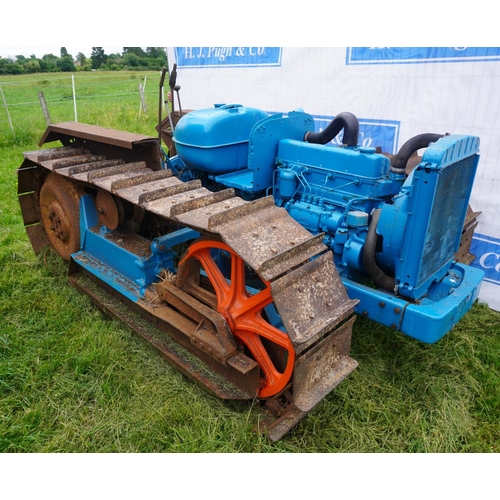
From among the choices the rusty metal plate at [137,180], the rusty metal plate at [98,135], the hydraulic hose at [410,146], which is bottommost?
the rusty metal plate at [137,180]

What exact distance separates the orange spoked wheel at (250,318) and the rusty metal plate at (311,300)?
23cm

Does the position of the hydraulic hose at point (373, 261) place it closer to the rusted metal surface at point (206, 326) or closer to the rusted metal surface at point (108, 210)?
the rusted metal surface at point (206, 326)

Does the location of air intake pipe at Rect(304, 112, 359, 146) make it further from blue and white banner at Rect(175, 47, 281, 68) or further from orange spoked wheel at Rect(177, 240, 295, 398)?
blue and white banner at Rect(175, 47, 281, 68)

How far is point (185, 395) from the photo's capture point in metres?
2.80

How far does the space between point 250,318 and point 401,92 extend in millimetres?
3174

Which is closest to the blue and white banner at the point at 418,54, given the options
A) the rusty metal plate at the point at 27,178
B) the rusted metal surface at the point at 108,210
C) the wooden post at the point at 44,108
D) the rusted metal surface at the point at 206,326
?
the rusted metal surface at the point at 108,210

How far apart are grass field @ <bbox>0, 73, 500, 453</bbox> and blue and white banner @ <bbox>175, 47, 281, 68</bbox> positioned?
3.96 m

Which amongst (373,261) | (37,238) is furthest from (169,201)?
(37,238)

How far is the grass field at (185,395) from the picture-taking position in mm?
2537

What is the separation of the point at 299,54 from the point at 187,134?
8.37 ft

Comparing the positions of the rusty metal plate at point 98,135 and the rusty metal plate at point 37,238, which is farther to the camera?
the rusty metal plate at point 37,238

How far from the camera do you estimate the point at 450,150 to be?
2436 millimetres

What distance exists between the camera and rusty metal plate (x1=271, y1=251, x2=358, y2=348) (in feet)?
7.36

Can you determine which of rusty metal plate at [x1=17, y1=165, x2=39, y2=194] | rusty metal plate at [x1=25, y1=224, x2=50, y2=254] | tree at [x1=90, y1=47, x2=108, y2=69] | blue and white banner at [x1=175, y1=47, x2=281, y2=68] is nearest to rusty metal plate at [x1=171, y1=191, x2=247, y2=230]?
rusty metal plate at [x1=17, y1=165, x2=39, y2=194]
